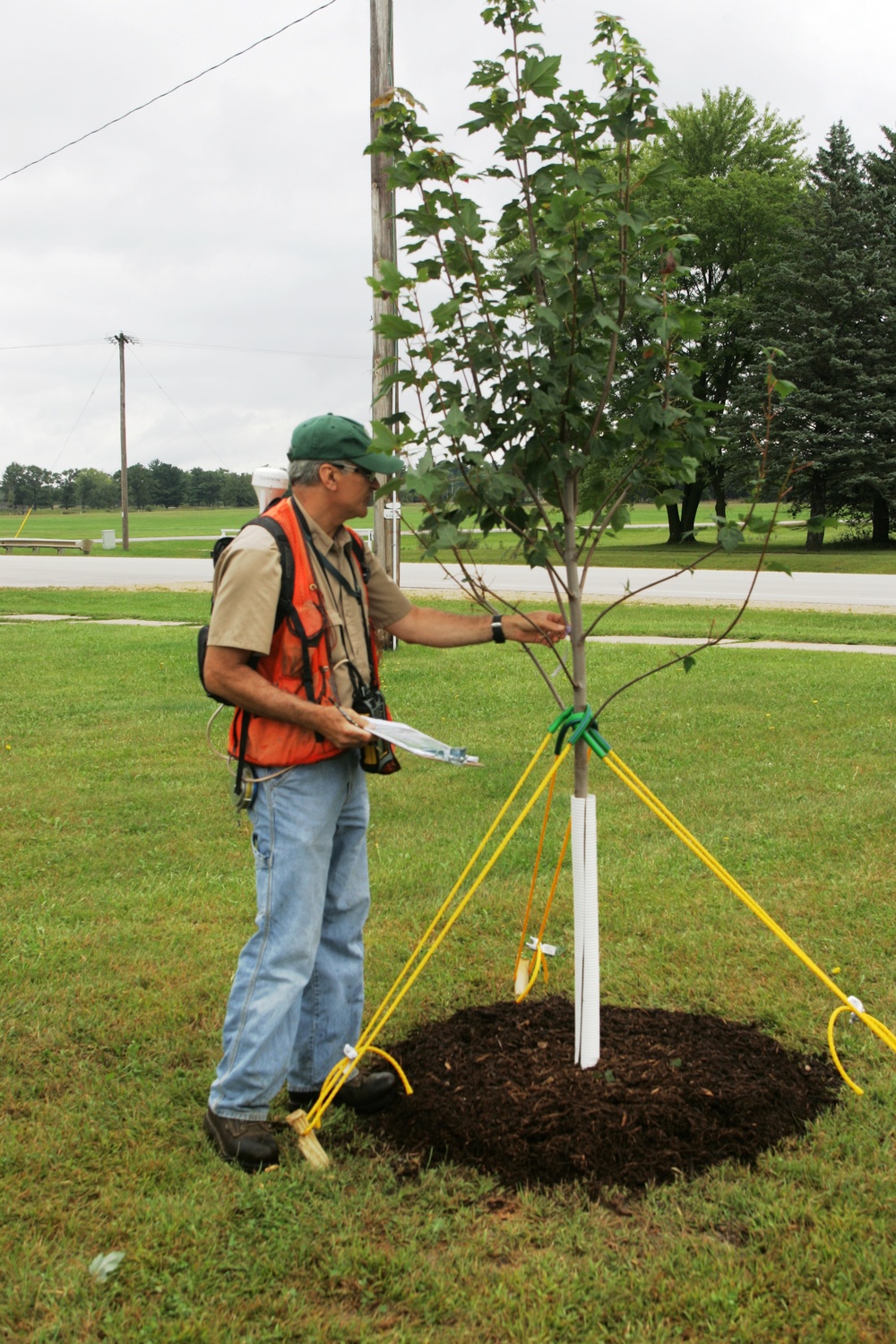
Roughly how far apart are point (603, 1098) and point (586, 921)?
529 mm

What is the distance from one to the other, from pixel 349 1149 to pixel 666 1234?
3.22ft

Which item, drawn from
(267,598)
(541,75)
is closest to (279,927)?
(267,598)

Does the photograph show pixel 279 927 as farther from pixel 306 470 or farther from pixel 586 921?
pixel 306 470

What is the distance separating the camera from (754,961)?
15.3ft

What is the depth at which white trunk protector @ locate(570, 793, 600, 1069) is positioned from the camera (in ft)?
11.6

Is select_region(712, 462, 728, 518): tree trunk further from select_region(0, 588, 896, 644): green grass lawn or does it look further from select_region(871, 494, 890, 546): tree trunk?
select_region(0, 588, 896, 644): green grass lawn

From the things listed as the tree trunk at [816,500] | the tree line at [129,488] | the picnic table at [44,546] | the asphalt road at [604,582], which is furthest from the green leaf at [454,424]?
the tree line at [129,488]

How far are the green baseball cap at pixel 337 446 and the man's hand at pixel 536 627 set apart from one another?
1.97ft

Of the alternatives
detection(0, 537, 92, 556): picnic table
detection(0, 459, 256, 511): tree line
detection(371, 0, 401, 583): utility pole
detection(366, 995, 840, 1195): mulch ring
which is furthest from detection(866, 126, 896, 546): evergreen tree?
detection(0, 459, 256, 511): tree line

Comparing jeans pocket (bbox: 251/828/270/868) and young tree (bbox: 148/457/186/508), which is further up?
young tree (bbox: 148/457/186/508)

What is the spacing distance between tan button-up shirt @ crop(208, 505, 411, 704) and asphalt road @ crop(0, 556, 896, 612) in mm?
11134

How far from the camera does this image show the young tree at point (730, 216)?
127ft

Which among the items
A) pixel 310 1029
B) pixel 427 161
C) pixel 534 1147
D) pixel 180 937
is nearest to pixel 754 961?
pixel 534 1147

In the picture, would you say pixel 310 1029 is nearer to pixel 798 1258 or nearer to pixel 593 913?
pixel 593 913
